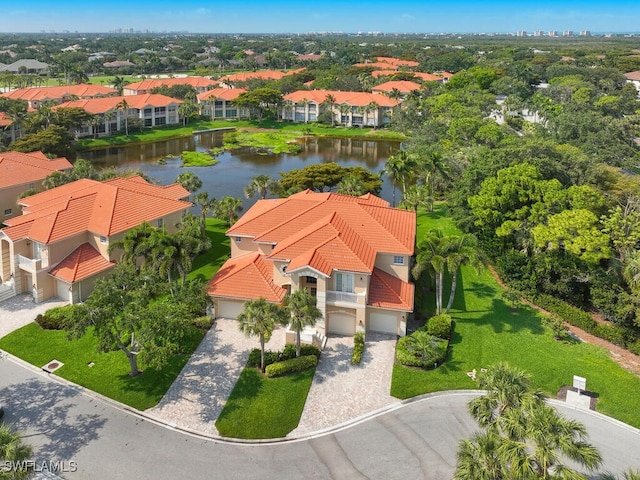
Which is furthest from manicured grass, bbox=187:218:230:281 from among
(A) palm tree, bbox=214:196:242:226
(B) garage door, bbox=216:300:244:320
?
(B) garage door, bbox=216:300:244:320

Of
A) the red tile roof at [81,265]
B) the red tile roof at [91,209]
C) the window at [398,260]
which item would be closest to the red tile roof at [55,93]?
the red tile roof at [91,209]

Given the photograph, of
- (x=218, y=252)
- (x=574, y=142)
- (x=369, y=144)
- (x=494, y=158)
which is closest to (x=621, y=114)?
(x=574, y=142)

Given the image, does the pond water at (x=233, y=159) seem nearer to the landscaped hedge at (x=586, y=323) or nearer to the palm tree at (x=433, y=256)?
the palm tree at (x=433, y=256)

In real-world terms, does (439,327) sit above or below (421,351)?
above

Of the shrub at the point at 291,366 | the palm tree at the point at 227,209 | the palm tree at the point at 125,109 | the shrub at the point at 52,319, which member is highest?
the palm tree at the point at 125,109

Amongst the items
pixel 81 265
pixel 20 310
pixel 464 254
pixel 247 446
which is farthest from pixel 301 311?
pixel 20 310

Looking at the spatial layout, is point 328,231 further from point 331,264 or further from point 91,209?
point 91,209

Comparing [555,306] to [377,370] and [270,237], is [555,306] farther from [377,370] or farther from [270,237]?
[270,237]
